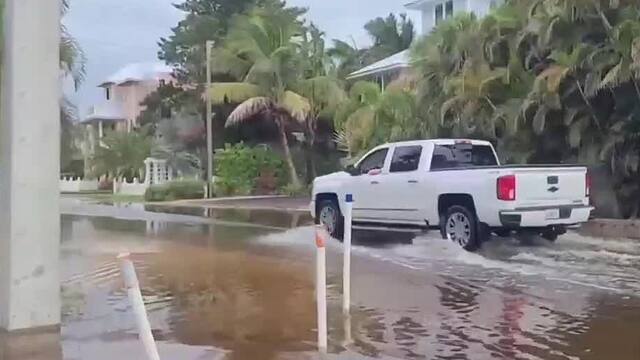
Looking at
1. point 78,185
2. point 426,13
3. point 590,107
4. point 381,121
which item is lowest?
point 78,185

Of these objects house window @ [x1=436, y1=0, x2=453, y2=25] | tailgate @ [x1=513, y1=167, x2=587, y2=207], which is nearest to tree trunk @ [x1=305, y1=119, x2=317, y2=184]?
house window @ [x1=436, y1=0, x2=453, y2=25]

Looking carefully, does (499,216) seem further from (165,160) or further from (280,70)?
(165,160)

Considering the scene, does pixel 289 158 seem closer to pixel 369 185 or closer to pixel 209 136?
pixel 209 136

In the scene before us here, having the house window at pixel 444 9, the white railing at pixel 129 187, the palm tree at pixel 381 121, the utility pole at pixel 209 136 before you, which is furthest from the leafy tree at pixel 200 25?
the palm tree at pixel 381 121

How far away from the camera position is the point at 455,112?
2289 centimetres

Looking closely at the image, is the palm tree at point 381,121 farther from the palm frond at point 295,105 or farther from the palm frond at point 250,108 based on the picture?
the palm frond at point 250,108

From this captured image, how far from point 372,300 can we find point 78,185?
48.4 metres

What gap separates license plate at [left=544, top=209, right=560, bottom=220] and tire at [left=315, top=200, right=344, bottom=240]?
4597 millimetres

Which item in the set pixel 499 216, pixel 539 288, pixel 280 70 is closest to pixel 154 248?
pixel 499 216

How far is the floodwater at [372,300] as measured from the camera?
7.84 m

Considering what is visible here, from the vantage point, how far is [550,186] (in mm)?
14336

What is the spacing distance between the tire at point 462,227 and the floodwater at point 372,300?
0.25 meters

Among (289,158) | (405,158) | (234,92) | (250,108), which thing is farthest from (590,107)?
(289,158)

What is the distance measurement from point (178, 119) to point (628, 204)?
2973cm
